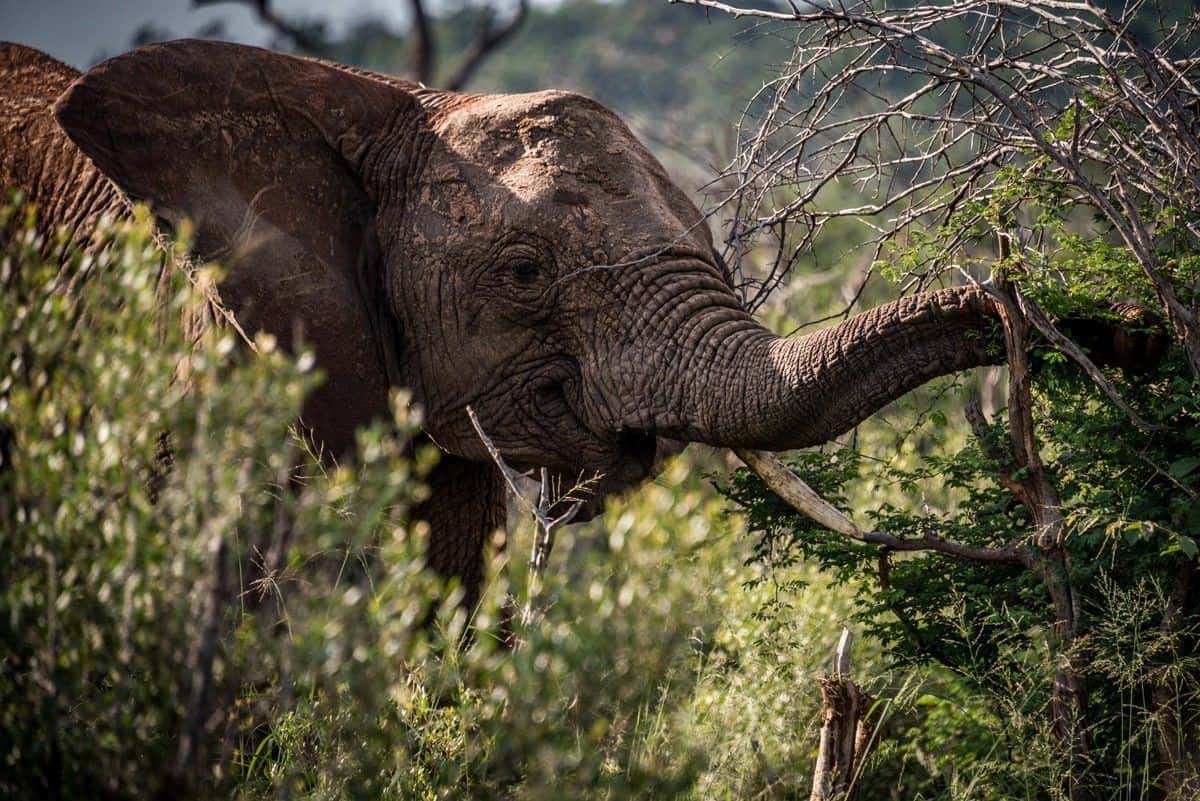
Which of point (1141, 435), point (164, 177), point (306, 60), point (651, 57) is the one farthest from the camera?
point (651, 57)

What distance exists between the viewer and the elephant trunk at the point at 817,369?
410 centimetres

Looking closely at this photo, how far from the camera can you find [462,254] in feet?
15.8

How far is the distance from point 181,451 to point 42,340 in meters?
0.35

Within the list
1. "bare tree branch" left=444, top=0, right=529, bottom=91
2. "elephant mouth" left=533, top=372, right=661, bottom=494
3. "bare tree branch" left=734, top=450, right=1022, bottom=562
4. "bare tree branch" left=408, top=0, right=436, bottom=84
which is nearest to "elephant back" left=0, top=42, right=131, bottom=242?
"elephant mouth" left=533, top=372, right=661, bottom=494

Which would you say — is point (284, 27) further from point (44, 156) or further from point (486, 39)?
point (44, 156)

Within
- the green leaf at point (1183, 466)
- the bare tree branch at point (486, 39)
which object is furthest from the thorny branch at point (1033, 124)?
the bare tree branch at point (486, 39)

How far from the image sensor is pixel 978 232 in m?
4.54

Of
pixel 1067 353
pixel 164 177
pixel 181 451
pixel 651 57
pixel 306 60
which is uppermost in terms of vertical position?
pixel 651 57

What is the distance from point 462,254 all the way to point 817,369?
1.23 m

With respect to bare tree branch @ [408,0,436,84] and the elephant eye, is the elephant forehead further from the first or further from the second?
bare tree branch @ [408,0,436,84]

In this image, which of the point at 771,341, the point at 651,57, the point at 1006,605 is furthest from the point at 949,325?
the point at 651,57

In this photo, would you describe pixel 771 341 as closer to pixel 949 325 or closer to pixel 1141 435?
pixel 949 325

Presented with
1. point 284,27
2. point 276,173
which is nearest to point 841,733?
point 276,173

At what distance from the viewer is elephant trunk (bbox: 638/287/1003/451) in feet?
13.4
